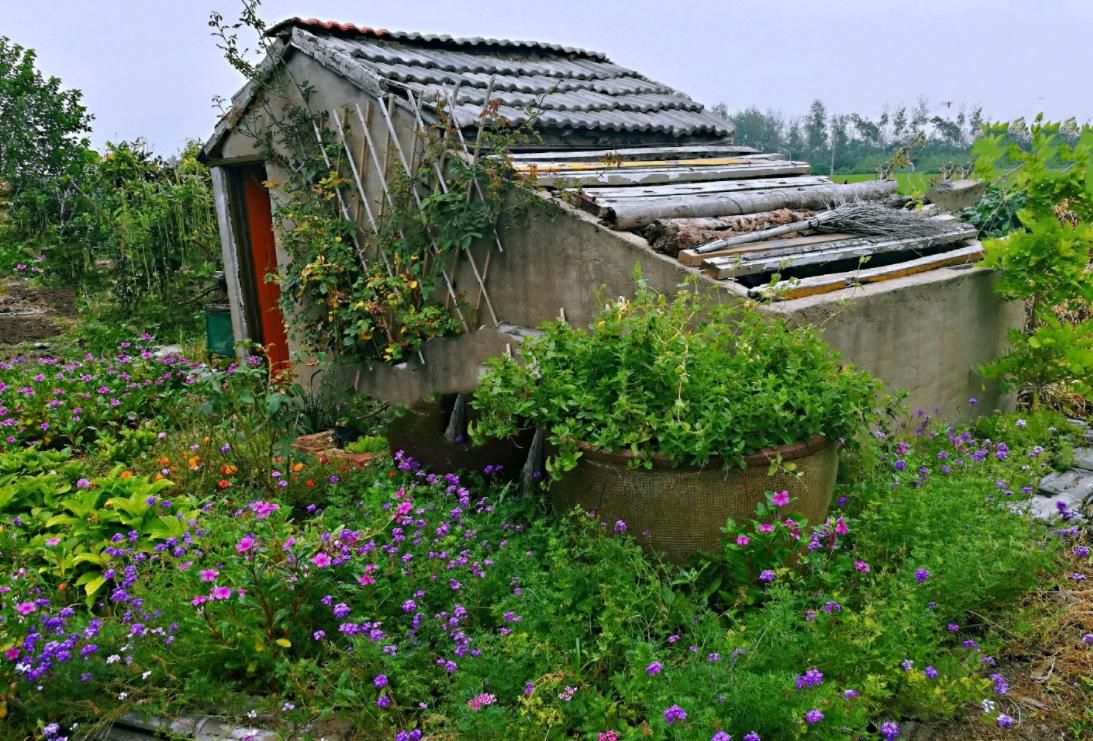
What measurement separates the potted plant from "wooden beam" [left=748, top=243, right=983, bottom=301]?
26.6 inches

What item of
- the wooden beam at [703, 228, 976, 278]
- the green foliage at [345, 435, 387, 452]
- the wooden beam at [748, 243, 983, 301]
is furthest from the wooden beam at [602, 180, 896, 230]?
the green foliage at [345, 435, 387, 452]

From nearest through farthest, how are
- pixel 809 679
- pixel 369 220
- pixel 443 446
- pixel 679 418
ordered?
pixel 809 679, pixel 679 418, pixel 443 446, pixel 369 220

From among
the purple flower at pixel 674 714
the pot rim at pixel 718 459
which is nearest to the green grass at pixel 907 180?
the pot rim at pixel 718 459

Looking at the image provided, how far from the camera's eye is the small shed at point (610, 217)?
512cm

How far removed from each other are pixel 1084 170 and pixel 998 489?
9.66ft

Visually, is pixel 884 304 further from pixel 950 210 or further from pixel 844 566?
pixel 950 210

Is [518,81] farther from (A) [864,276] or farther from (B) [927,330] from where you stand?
(B) [927,330]

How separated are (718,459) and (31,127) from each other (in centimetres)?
1321

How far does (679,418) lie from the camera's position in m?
3.58

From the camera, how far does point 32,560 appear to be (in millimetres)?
3867

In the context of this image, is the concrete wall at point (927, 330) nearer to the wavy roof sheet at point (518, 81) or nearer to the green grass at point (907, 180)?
the green grass at point (907, 180)

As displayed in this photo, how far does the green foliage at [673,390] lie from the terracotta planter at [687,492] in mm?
60

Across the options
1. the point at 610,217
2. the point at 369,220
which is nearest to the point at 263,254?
the point at 369,220

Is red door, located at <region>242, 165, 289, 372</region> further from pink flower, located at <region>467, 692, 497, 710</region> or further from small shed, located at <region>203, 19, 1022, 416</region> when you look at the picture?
pink flower, located at <region>467, 692, 497, 710</region>
